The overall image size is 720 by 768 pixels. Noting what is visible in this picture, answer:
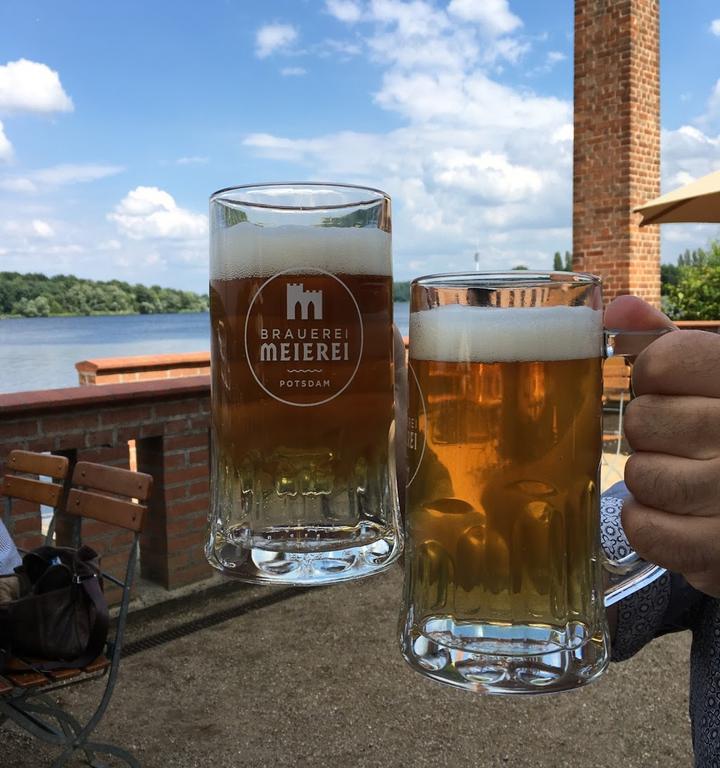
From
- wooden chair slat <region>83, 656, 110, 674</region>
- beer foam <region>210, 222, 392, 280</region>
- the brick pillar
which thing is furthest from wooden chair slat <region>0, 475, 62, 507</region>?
the brick pillar

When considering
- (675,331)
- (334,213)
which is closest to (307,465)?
(334,213)

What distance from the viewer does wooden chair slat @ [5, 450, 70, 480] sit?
2.83m

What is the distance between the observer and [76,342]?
33562mm

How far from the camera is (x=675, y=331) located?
70 centimetres

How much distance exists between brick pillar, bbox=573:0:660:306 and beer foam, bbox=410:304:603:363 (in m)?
7.16

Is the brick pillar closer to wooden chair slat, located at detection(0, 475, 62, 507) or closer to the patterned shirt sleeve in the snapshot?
wooden chair slat, located at detection(0, 475, 62, 507)

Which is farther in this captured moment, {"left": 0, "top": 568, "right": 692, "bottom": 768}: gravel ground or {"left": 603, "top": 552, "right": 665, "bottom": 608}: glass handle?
{"left": 0, "top": 568, "right": 692, "bottom": 768}: gravel ground

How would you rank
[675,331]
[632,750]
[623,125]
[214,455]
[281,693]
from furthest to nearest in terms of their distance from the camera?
[623,125], [281,693], [632,750], [214,455], [675,331]

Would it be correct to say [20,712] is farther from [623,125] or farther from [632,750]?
[623,125]

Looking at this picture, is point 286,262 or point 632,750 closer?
point 286,262

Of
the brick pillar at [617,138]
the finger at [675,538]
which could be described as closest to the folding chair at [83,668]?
the finger at [675,538]

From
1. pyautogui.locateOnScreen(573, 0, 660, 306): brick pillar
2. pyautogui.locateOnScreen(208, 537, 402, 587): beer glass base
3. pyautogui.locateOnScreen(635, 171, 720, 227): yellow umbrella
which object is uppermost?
pyautogui.locateOnScreen(573, 0, 660, 306): brick pillar

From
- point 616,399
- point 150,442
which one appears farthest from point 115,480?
point 616,399

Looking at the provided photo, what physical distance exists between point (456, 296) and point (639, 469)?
0.79 ft
